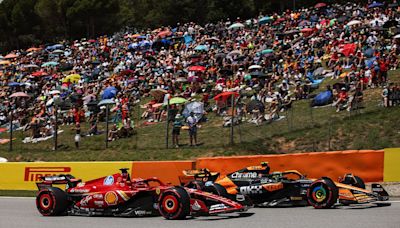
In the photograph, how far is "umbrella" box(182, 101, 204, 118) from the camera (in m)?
24.2

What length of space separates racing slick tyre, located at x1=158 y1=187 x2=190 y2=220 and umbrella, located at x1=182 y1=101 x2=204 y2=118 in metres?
11.1

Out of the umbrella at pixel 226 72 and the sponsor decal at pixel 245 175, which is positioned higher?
the umbrella at pixel 226 72

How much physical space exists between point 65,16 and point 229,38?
160 feet

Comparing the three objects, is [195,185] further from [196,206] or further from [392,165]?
[392,165]

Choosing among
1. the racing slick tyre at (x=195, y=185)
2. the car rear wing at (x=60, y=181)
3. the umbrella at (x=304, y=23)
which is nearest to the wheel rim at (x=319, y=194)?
the racing slick tyre at (x=195, y=185)

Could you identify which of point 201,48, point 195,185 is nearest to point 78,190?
point 195,185

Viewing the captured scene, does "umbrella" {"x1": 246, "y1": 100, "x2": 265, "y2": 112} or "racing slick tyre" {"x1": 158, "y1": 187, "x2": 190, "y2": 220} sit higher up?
"umbrella" {"x1": 246, "y1": 100, "x2": 265, "y2": 112}

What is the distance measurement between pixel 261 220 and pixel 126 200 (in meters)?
2.95

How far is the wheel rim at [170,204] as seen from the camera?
12750 millimetres

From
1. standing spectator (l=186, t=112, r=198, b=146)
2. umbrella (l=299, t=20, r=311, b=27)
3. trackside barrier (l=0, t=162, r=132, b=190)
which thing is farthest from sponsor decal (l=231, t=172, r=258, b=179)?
umbrella (l=299, t=20, r=311, b=27)

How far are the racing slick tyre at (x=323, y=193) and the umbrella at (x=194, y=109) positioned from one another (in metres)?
10.5

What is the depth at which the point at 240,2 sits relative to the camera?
79000mm

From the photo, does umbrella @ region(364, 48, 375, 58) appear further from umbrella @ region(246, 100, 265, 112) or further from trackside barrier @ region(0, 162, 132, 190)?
trackside barrier @ region(0, 162, 132, 190)

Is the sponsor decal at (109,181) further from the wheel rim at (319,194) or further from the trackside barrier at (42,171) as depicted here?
the trackside barrier at (42,171)
